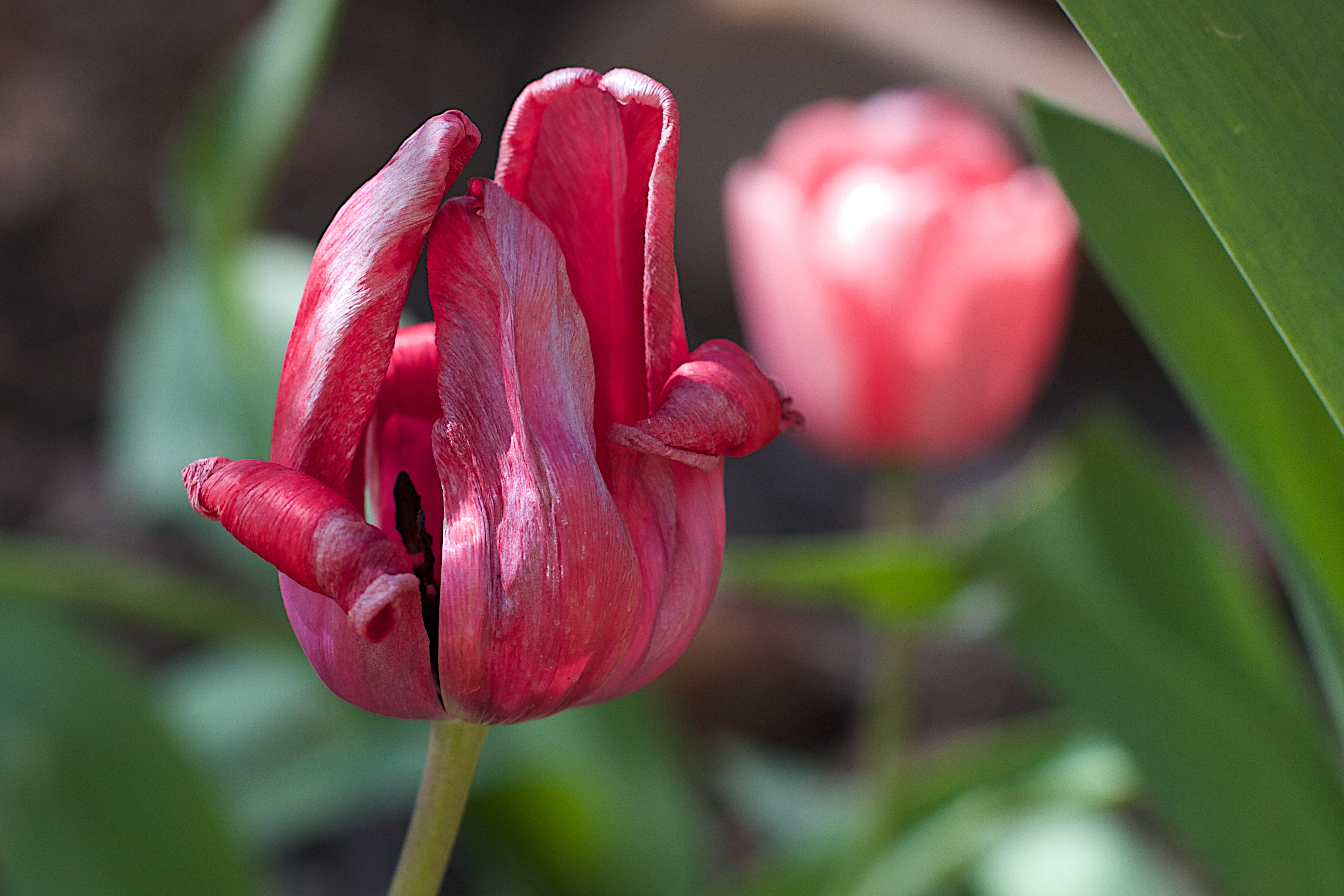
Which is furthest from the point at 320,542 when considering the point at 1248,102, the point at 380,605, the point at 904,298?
the point at 904,298

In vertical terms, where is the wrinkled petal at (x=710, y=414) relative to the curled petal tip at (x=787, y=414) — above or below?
above

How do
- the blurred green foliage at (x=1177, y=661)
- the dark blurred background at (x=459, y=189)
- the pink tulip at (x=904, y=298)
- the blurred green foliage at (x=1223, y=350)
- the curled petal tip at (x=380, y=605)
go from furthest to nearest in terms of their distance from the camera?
the dark blurred background at (x=459, y=189) → the pink tulip at (x=904, y=298) → the blurred green foliage at (x=1177, y=661) → the blurred green foliage at (x=1223, y=350) → the curled petal tip at (x=380, y=605)

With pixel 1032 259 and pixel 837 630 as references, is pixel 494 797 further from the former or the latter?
pixel 837 630

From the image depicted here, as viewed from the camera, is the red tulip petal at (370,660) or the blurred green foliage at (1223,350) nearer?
the red tulip petal at (370,660)

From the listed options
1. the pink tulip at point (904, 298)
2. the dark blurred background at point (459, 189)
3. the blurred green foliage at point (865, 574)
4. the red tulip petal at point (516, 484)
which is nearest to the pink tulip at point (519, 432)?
the red tulip petal at point (516, 484)

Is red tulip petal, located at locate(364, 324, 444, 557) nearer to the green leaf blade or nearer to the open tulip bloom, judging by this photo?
the open tulip bloom

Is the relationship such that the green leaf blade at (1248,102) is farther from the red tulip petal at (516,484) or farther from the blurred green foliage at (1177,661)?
the blurred green foliage at (1177,661)

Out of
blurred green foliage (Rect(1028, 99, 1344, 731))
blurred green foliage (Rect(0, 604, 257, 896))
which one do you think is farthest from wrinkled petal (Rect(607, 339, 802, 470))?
blurred green foliage (Rect(0, 604, 257, 896))

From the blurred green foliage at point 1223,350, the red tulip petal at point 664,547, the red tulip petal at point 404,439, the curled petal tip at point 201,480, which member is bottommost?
the blurred green foliage at point 1223,350
